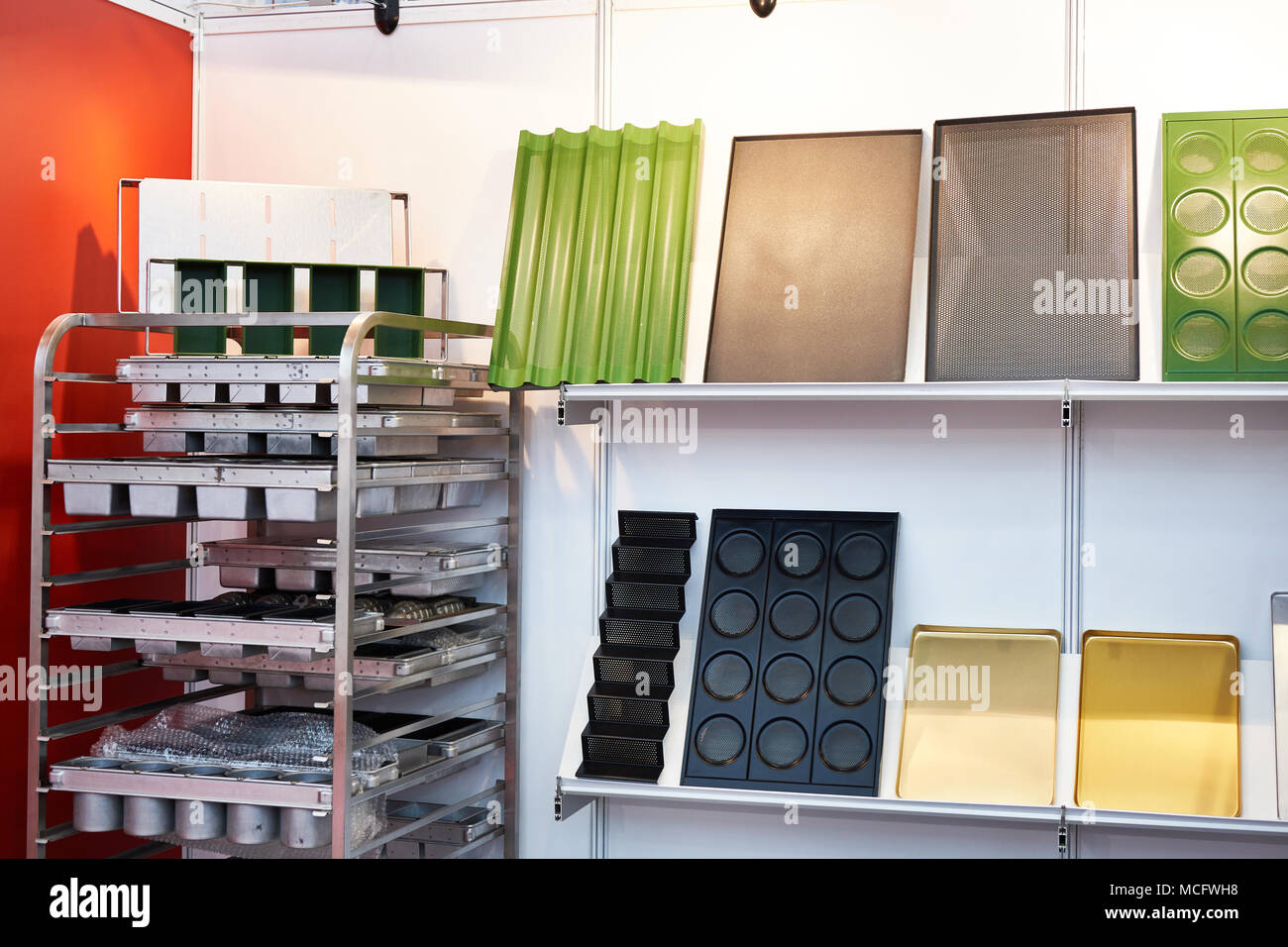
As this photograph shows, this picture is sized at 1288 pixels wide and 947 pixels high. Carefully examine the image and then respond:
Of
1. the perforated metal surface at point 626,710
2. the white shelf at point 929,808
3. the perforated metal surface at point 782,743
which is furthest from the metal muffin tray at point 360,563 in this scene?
the perforated metal surface at point 782,743

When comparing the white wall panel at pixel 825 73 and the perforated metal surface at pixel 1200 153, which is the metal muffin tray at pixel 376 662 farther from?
the perforated metal surface at pixel 1200 153

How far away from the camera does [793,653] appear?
8.46ft

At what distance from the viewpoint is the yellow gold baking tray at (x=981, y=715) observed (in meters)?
2.40

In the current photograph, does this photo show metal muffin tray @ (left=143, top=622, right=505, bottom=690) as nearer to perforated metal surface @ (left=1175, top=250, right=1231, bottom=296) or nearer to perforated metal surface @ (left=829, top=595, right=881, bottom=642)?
perforated metal surface @ (left=829, top=595, right=881, bottom=642)

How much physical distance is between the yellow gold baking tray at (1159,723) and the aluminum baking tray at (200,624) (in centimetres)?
147

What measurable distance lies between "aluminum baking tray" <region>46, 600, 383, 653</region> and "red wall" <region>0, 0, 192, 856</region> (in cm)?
36

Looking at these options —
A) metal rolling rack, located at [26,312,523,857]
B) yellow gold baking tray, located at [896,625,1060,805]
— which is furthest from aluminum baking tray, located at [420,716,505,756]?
yellow gold baking tray, located at [896,625,1060,805]

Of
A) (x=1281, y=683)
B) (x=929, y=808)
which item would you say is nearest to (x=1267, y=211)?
(x=1281, y=683)

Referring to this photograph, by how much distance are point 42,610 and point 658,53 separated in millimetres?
1860

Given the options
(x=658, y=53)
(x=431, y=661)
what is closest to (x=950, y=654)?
(x=431, y=661)

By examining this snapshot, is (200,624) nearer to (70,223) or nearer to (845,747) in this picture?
(70,223)

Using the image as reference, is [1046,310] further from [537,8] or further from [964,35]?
[537,8]

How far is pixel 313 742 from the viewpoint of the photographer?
97.7 inches

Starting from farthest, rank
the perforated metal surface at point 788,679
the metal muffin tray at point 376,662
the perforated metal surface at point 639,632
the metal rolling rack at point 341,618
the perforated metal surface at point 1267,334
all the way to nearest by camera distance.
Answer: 1. the perforated metal surface at point 639,632
2. the perforated metal surface at point 788,679
3. the metal muffin tray at point 376,662
4. the perforated metal surface at point 1267,334
5. the metal rolling rack at point 341,618
